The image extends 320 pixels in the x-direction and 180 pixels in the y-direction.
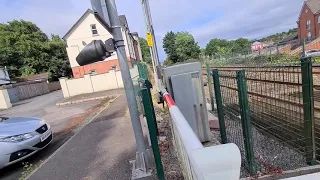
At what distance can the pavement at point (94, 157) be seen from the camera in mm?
3979

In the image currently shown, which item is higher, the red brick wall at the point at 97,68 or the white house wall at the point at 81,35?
the white house wall at the point at 81,35

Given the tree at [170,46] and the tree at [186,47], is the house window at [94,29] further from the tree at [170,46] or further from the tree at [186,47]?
the tree at [170,46]

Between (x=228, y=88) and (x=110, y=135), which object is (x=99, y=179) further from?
(x=228, y=88)

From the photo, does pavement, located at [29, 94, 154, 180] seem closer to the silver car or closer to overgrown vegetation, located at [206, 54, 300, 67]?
the silver car

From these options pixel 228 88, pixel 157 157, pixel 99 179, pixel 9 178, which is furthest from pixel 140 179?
pixel 9 178

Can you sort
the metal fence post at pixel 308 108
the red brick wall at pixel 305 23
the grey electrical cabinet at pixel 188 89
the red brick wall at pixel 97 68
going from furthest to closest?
1. the red brick wall at pixel 305 23
2. the red brick wall at pixel 97 68
3. the grey electrical cabinet at pixel 188 89
4. the metal fence post at pixel 308 108

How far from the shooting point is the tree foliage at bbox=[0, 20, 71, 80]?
42594mm

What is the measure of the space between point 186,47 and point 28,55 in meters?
38.4

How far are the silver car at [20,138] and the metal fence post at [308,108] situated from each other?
5582 mm

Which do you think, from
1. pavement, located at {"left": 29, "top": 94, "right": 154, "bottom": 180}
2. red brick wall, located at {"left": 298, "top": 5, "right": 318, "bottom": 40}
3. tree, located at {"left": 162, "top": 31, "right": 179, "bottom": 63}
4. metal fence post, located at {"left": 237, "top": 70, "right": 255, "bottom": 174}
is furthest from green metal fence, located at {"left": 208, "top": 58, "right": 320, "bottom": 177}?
tree, located at {"left": 162, "top": 31, "right": 179, "bottom": 63}

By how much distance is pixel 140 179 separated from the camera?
3.18 metres

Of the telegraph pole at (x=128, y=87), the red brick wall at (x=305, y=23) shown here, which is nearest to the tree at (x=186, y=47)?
the red brick wall at (x=305, y=23)

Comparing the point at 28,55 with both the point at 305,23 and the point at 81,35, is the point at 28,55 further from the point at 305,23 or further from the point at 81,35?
the point at 305,23

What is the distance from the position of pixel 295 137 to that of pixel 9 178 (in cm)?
574
